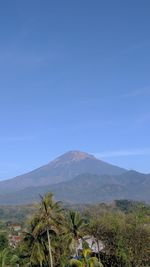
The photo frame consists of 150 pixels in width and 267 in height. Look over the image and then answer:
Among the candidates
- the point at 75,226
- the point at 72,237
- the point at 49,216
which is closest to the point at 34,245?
the point at 49,216

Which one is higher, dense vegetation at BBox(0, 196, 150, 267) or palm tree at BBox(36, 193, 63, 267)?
palm tree at BBox(36, 193, 63, 267)

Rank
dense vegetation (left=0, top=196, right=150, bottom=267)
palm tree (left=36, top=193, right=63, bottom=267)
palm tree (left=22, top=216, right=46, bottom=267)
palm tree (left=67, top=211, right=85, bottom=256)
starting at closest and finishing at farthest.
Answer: palm tree (left=36, top=193, right=63, bottom=267) < dense vegetation (left=0, top=196, right=150, bottom=267) < palm tree (left=22, top=216, right=46, bottom=267) < palm tree (left=67, top=211, right=85, bottom=256)

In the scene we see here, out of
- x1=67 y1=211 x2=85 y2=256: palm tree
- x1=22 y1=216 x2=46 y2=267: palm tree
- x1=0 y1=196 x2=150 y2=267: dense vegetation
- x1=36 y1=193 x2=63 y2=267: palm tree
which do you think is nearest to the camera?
x1=36 y1=193 x2=63 y2=267: palm tree

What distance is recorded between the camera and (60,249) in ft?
204

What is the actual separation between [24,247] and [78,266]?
50.5 feet

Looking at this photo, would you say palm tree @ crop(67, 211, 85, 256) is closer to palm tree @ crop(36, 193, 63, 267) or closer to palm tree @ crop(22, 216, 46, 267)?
palm tree @ crop(22, 216, 46, 267)

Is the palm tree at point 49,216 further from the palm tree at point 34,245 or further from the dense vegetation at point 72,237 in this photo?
the palm tree at point 34,245

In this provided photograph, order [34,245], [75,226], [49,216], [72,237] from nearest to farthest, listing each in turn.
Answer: [49,216], [34,245], [72,237], [75,226]

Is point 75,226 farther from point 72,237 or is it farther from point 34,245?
point 34,245

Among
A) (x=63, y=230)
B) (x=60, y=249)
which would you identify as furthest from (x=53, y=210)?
(x=60, y=249)

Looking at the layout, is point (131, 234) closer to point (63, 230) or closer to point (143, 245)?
point (143, 245)

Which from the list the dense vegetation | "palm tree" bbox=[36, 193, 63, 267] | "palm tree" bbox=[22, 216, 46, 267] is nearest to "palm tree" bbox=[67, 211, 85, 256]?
the dense vegetation

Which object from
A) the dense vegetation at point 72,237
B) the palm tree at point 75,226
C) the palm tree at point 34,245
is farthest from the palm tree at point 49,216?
the palm tree at point 75,226

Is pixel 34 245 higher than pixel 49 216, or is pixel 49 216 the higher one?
pixel 49 216
